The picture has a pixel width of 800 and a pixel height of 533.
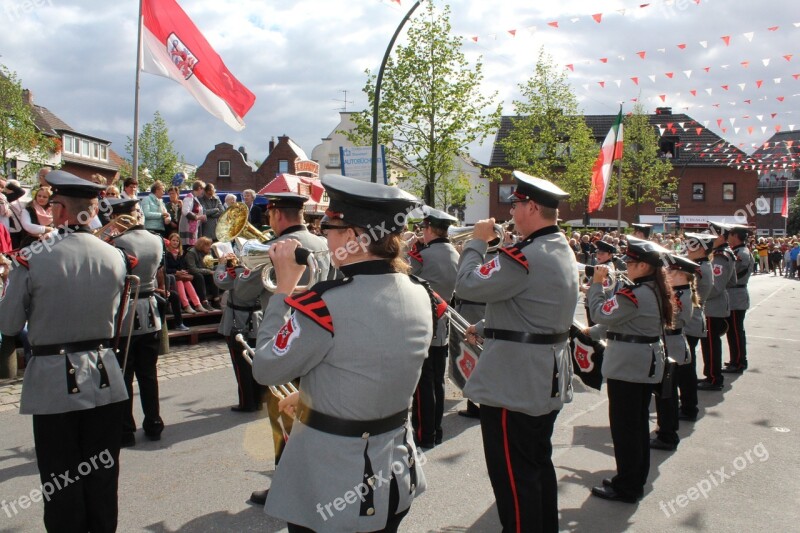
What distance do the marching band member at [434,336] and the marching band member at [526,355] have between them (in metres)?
1.93

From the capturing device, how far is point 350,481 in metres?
2.34

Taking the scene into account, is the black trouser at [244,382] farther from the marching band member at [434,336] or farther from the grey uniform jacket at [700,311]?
the grey uniform jacket at [700,311]

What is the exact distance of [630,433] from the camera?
4559 mm

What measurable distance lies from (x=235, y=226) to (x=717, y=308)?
6.42m

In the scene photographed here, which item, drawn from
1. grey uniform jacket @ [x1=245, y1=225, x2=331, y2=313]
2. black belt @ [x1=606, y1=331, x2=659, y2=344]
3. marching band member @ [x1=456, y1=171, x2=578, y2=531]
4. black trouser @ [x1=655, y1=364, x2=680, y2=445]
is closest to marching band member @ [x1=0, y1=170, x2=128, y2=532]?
grey uniform jacket @ [x1=245, y1=225, x2=331, y2=313]

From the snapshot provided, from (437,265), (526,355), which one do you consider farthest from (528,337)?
(437,265)

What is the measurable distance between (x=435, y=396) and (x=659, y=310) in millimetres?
2095

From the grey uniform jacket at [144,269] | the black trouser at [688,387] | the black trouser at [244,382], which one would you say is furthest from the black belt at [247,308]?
the black trouser at [688,387]

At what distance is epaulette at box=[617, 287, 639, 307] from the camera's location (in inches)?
183

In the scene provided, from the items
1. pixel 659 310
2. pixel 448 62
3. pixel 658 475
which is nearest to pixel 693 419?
pixel 658 475

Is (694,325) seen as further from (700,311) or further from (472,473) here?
(472,473)

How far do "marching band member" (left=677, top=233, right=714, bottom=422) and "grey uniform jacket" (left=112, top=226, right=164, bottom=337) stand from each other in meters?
5.25

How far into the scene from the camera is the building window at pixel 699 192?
50125 mm

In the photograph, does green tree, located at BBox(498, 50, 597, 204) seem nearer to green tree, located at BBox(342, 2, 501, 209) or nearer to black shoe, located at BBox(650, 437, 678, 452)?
green tree, located at BBox(342, 2, 501, 209)
